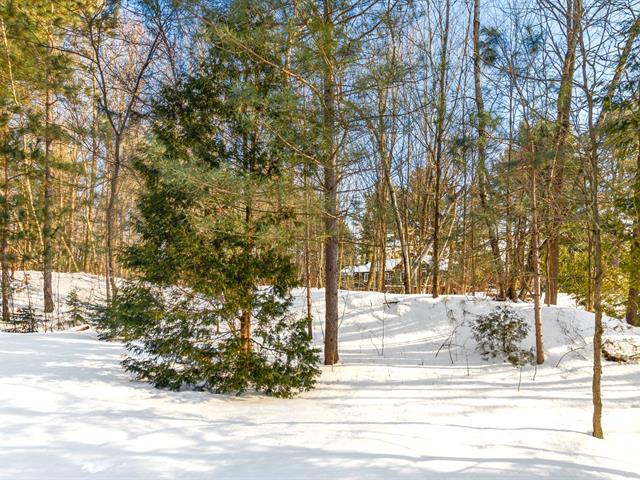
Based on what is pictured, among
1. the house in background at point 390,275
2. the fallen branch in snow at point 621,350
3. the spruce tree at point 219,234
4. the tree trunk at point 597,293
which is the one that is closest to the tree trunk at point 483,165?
the house in background at point 390,275

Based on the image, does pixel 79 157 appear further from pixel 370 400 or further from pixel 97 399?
pixel 370 400

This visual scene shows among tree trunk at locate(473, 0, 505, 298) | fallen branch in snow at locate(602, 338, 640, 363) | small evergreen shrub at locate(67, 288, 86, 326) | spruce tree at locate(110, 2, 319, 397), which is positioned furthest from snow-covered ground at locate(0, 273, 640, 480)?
small evergreen shrub at locate(67, 288, 86, 326)

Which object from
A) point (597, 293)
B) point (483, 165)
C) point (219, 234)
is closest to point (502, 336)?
point (483, 165)

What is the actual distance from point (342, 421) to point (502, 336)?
4164 mm

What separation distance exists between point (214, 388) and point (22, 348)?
349 centimetres

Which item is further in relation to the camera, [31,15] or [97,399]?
[31,15]

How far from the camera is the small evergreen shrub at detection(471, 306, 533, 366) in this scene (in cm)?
680

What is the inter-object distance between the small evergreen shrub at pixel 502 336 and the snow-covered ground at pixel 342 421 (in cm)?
29

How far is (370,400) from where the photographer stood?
195 inches

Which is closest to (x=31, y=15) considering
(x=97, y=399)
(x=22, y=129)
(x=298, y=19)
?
(x=22, y=129)

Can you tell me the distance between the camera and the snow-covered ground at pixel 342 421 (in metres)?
2.92

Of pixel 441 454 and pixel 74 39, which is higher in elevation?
pixel 74 39

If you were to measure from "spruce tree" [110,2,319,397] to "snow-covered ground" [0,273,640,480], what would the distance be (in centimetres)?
44

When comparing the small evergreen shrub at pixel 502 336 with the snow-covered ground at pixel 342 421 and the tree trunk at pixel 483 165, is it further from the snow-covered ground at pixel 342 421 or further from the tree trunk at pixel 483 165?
the tree trunk at pixel 483 165
